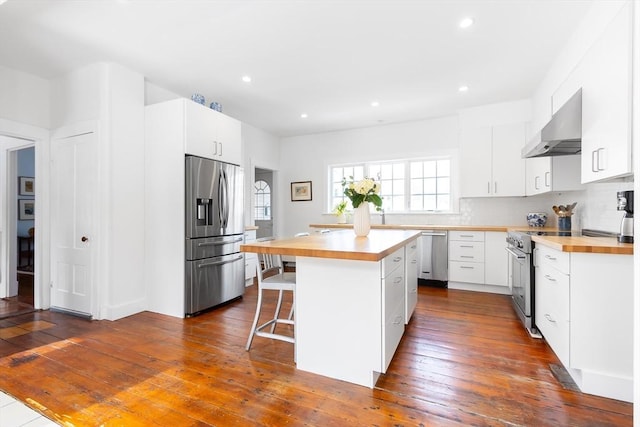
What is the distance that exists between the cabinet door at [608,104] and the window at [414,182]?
110 inches

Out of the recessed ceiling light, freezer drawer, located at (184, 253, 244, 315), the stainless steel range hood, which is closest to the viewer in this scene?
the stainless steel range hood

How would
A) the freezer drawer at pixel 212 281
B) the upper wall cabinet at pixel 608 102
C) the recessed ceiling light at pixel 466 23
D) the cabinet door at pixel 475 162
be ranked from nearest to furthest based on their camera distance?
A: the upper wall cabinet at pixel 608 102, the recessed ceiling light at pixel 466 23, the freezer drawer at pixel 212 281, the cabinet door at pixel 475 162

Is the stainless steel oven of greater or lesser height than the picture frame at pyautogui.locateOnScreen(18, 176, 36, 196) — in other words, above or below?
below

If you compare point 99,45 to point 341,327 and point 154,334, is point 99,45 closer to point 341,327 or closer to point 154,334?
point 154,334

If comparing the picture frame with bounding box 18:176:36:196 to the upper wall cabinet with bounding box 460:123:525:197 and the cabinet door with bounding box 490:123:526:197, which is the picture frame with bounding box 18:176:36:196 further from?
the cabinet door with bounding box 490:123:526:197

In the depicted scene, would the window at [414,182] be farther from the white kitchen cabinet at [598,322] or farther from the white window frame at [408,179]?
the white kitchen cabinet at [598,322]

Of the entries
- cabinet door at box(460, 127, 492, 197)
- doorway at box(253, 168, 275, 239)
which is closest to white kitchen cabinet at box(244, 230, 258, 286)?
doorway at box(253, 168, 275, 239)

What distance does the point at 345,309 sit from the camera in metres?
1.96

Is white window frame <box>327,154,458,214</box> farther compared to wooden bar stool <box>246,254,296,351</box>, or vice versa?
white window frame <box>327,154,458,214</box>

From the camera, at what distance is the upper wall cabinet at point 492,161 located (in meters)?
4.25

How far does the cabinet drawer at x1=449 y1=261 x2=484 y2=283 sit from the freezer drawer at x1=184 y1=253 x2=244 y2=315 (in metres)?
2.94

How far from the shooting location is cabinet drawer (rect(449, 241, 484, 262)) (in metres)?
4.23

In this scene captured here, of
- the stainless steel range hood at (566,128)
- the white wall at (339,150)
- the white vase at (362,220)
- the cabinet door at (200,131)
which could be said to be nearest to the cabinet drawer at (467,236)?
the white wall at (339,150)

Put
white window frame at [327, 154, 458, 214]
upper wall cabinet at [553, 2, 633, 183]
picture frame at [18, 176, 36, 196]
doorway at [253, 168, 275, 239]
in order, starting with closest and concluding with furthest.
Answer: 1. upper wall cabinet at [553, 2, 633, 183]
2. white window frame at [327, 154, 458, 214]
3. picture frame at [18, 176, 36, 196]
4. doorway at [253, 168, 275, 239]
